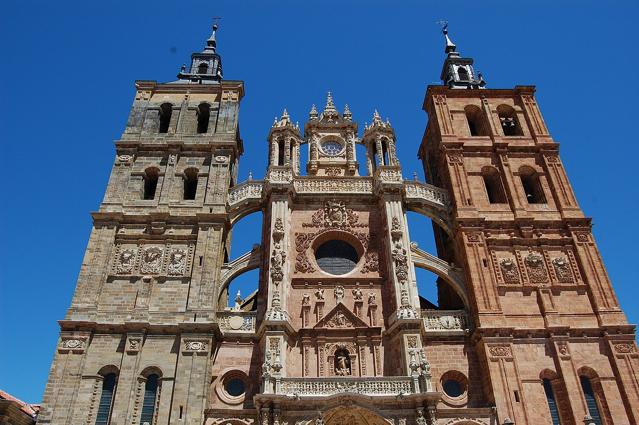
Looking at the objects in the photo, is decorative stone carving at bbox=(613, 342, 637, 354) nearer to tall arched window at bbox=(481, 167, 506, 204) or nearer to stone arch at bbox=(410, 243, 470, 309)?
stone arch at bbox=(410, 243, 470, 309)

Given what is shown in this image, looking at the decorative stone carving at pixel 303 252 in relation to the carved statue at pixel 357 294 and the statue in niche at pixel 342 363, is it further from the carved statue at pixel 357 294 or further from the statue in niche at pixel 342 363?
the statue in niche at pixel 342 363

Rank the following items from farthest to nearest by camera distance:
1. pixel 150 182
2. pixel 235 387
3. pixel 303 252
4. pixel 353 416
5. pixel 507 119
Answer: pixel 507 119 → pixel 150 182 → pixel 303 252 → pixel 235 387 → pixel 353 416

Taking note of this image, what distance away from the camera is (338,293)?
22.6m

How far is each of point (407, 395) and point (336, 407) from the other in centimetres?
246

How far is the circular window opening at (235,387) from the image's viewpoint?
20.6m

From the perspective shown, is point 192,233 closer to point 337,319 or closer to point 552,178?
point 337,319

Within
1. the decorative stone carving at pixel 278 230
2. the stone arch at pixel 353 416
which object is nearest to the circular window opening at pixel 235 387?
the stone arch at pixel 353 416

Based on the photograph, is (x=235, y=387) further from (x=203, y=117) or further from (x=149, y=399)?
(x=203, y=117)

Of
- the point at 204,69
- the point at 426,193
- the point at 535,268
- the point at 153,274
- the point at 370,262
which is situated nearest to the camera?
the point at 153,274

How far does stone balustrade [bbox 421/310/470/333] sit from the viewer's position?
2209 centimetres

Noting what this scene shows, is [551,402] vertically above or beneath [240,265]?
beneath

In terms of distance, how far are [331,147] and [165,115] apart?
942 cm

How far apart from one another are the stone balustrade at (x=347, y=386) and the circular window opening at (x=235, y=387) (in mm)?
2524

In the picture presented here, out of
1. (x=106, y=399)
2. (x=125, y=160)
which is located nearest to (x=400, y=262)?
(x=106, y=399)
